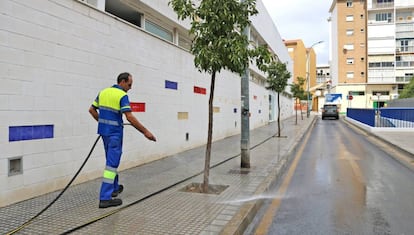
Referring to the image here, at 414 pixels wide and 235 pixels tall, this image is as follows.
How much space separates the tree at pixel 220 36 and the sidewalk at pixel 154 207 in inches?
30.6

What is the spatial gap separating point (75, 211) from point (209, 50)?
3.36 m

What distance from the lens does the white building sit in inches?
199

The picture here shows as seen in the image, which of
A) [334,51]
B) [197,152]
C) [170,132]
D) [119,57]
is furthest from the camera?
[334,51]

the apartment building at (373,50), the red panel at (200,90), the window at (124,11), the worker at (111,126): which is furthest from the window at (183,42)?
the apartment building at (373,50)

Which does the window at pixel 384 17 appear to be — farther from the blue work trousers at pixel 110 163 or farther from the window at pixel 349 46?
the blue work trousers at pixel 110 163

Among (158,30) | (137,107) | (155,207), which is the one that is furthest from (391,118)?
(155,207)

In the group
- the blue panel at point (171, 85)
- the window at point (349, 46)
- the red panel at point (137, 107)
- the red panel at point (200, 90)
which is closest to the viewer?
the red panel at point (137, 107)

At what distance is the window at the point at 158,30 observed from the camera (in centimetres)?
964

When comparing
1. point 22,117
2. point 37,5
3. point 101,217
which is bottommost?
point 101,217

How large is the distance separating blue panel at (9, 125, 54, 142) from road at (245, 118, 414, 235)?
363 centimetres

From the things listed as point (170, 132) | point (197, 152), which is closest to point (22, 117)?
point (170, 132)

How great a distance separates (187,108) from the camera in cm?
1162

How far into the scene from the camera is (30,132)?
5.34 meters

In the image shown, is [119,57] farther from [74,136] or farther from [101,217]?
[101,217]
